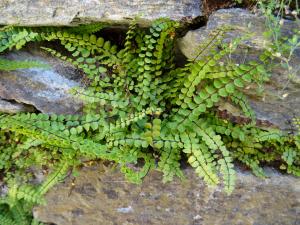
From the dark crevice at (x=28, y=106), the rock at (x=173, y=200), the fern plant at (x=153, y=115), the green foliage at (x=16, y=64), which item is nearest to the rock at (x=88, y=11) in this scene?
the fern plant at (x=153, y=115)

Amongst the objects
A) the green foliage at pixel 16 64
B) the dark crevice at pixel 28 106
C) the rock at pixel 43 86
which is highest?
the green foliage at pixel 16 64

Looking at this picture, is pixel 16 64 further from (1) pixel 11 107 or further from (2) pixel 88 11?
(2) pixel 88 11

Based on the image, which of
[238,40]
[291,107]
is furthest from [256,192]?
[238,40]

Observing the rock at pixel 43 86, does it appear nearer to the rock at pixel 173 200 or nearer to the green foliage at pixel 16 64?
the green foliage at pixel 16 64

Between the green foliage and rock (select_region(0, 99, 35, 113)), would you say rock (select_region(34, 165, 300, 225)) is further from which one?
the green foliage

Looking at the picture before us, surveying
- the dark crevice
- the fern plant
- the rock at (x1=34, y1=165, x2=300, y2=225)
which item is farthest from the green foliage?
the rock at (x1=34, y1=165, x2=300, y2=225)

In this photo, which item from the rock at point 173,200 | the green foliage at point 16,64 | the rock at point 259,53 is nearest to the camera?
the rock at point 259,53

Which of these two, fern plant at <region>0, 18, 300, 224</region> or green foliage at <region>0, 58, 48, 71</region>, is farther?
green foliage at <region>0, 58, 48, 71</region>
